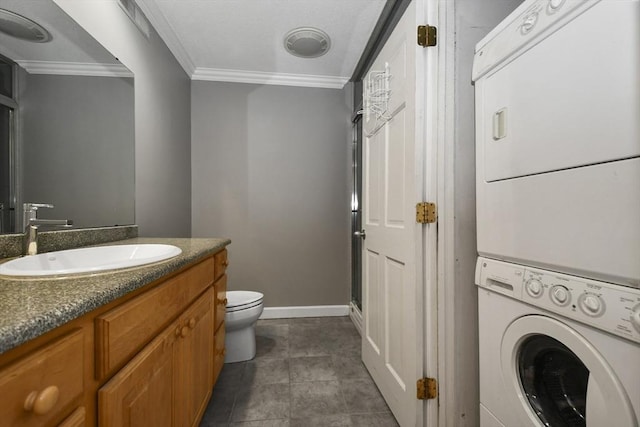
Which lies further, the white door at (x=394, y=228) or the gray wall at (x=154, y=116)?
the gray wall at (x=154, y=116)

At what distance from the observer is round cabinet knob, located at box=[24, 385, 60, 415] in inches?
16.8

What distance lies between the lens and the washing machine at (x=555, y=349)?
2.06 feet

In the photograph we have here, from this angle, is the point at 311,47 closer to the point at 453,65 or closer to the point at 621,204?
the point at 453,65

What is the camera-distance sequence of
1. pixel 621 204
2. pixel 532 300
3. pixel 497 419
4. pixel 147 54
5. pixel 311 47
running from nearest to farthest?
1. pixel 621 204
2. pixel 532 300
3. pixel 497 419
4. pixel 147 54
5. pixel 311 47

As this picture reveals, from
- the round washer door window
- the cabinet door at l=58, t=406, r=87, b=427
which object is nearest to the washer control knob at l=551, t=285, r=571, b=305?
the round washer door window

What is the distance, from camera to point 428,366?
1.22 metres

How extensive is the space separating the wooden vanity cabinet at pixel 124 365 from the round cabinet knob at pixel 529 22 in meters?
1.38

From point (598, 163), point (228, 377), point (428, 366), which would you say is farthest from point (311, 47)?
point (228, 377)

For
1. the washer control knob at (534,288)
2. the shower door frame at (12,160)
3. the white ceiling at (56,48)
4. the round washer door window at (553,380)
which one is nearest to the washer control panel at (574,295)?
the washer control knob at (534,288)

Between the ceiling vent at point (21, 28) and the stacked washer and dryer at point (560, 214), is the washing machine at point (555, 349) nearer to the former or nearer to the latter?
the stacked washer and dryer at point (560, 214)

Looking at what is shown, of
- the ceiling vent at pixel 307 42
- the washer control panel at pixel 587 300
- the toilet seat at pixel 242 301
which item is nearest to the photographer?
the washer control panel at pixel 587 300

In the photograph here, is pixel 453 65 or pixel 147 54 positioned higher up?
pixel 147 54

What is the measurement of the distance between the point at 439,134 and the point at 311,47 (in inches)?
63.3

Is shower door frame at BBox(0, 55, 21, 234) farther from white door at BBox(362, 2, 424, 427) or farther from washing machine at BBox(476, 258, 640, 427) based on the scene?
washing machine at BBox(476, 258, 640, 427)
